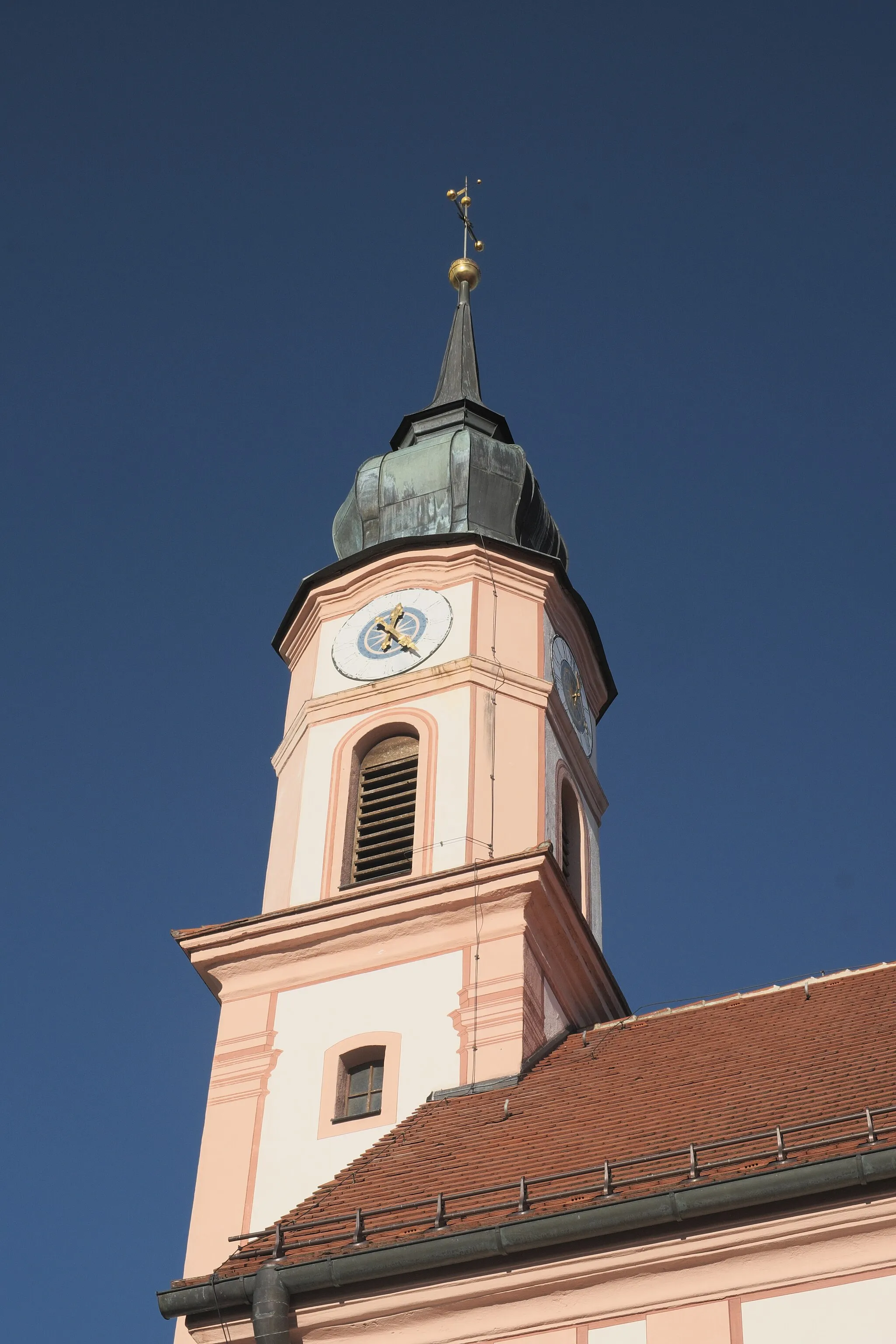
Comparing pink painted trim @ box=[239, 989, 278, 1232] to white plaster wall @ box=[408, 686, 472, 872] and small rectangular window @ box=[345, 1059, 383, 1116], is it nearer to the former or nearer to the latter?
small rectangular window @ box=[345, 1059, 383, 1116]

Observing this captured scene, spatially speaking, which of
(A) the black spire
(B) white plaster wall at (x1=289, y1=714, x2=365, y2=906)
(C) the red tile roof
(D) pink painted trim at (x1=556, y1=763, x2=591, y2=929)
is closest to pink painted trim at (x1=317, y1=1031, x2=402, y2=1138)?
(C) the red tile roof

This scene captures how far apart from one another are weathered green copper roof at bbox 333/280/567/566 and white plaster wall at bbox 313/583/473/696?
3.38ft

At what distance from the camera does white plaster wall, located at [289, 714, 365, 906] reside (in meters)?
21.2

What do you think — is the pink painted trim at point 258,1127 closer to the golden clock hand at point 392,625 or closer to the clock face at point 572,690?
the golden clock hand at point 392,625

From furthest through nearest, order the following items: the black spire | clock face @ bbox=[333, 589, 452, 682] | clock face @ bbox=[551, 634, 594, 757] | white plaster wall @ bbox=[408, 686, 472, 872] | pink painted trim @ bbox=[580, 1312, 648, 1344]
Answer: the black spire
clock face @ bbox=[551, 634, 594, 757]
clock face @ bbox=[333, 589, 452, 682]
white plaster wall @ bbox=[408, 686, 472, 872]
pink painted trim @ bbox=[580, 1312, 648, 1344]

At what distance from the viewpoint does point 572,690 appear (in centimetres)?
2422

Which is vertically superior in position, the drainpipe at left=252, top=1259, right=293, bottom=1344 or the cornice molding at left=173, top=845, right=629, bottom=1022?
the cornice molding at left=173, top=845, right=629, bottom=1022

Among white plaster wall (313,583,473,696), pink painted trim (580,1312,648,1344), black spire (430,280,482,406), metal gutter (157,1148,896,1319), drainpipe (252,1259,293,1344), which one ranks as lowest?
pink painted trim (580,1312,648,1344)

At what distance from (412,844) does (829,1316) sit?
9.74 m

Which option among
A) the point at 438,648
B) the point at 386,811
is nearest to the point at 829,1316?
the point at 386,811

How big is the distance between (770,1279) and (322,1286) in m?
2.96

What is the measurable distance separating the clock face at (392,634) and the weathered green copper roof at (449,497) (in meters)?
0.99

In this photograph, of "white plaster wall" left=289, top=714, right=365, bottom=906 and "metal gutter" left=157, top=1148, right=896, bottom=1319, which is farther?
"white plaster wall" left=289, top=714, right=365, bottom=906

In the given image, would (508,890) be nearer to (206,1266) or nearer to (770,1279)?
(206,1266)
